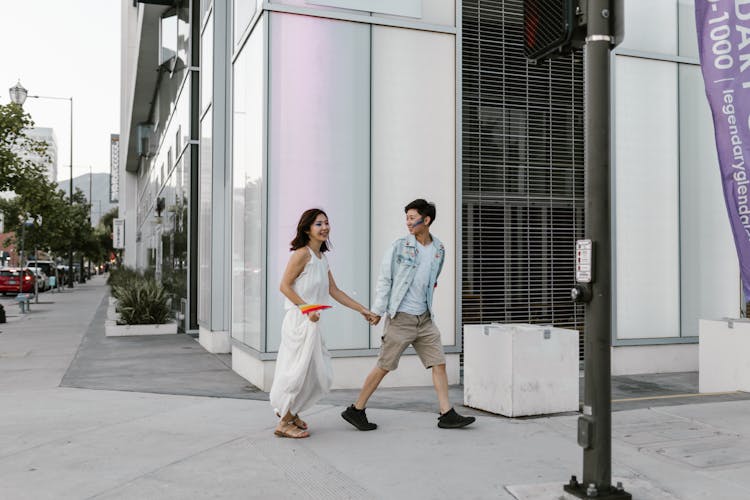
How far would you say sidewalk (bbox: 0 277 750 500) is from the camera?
438 centimetres

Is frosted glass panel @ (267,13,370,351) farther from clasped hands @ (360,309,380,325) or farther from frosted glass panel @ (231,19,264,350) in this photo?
clasped hands @ (360,309,380,325)

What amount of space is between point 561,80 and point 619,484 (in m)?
6.53

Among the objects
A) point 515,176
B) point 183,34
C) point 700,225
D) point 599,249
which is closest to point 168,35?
point 183,34

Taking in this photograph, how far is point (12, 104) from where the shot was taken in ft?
49.5

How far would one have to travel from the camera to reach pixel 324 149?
8.03 metres

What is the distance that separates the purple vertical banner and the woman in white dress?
296 centimetres

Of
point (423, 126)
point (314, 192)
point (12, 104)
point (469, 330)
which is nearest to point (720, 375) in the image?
point (469, 330)

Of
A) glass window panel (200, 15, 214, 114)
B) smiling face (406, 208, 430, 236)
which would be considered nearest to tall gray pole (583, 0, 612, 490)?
smiling face (406, 208, 430, 236)

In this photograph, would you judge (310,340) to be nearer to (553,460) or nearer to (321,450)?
(321,450)

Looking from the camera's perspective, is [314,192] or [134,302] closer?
[314,192]

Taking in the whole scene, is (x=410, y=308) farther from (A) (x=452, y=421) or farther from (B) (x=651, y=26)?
(B) (x=651, y=26)

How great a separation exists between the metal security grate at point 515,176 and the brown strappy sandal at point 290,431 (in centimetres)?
363

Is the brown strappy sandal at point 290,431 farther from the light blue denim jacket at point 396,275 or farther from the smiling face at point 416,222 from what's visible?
the smiling face at point 416,222

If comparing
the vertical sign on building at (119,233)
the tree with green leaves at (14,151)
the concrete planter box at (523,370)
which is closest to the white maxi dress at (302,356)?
the concrete planter box at (523,370)
